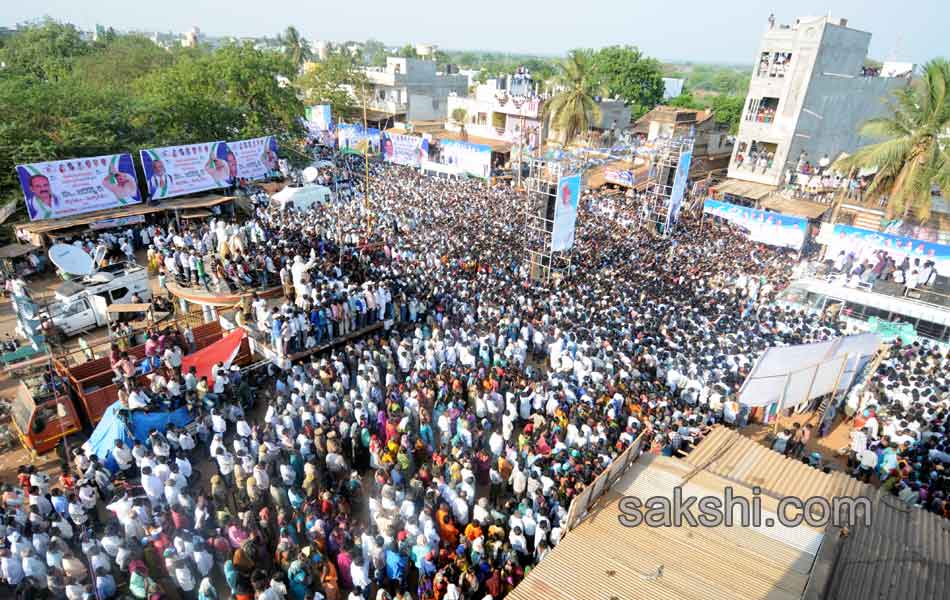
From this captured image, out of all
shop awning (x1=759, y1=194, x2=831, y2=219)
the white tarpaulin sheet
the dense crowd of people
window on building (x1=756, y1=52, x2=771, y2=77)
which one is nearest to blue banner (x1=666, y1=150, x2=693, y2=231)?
the dense crowd of people

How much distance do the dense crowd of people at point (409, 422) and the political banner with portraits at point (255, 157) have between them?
24.8 ft

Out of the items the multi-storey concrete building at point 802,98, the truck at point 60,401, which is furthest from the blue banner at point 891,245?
Result: the truck at point 60,401

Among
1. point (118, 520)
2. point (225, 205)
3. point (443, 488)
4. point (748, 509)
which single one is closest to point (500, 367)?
point (443, 488)

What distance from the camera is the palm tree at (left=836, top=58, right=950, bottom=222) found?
16.2m

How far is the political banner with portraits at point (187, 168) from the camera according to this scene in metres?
20.6

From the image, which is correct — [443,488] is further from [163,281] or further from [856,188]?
[856,188]

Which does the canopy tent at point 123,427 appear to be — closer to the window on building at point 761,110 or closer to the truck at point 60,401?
the truck at point 60,401

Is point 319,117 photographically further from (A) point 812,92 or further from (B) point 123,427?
(B) point 123,427

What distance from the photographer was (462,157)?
2841 centimetres

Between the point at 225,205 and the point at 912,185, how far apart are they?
25314mm

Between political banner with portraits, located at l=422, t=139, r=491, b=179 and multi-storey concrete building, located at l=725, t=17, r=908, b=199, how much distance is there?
12.2m

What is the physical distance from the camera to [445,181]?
89.6 feet

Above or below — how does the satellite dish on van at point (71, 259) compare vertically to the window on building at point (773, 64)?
below

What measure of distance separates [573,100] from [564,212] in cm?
1514
